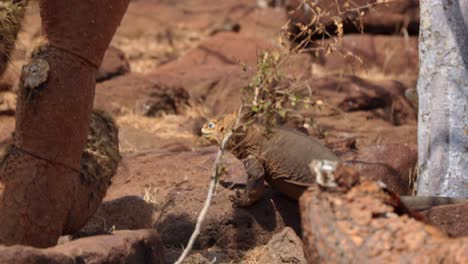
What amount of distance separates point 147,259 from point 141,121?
6.19 metres

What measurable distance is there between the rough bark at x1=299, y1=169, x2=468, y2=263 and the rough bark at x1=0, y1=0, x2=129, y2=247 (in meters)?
1.73

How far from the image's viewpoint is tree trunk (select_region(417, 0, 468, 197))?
6988 millimetres

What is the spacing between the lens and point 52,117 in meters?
5.13

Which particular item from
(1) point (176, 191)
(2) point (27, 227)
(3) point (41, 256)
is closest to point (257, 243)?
(1) point (176, 191)

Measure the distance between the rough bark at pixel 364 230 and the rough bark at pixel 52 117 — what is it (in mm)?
1729

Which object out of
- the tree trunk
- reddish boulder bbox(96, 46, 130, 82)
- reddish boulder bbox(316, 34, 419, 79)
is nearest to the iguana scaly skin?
the tree trunk

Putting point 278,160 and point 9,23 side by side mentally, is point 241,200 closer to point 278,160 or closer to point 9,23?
point 278,160

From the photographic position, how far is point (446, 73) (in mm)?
7047

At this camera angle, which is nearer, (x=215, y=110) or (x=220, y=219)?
(x=220, y=219)

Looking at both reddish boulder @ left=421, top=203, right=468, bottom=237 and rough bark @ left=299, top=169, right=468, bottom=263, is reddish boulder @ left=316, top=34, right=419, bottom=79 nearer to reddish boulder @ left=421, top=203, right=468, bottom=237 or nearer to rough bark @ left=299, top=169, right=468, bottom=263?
reddish boulder @ left=421, top=203, right=468, bottom=237

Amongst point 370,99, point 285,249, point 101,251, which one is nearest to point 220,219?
point 285,249

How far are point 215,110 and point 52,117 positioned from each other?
6476 millimetres

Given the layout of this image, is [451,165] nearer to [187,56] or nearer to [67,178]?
[67,178]

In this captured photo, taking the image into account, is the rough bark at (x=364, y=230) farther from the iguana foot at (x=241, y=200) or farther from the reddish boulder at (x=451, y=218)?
the iguana foot at (x=241, y=200)
